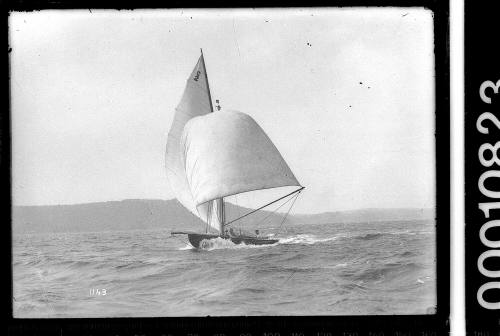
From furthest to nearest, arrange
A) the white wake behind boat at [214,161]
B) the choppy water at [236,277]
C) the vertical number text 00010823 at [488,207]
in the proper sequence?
the white wake behind boat at [214,161] < the choppy water at [236,277] < the vertical number text 00010823 at [488,207]

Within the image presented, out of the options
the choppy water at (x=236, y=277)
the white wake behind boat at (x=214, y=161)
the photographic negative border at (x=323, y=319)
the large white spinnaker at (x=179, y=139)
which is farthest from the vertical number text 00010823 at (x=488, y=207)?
the large white spinnaker at (x=179, y=139)

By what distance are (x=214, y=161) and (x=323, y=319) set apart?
55.1 inches

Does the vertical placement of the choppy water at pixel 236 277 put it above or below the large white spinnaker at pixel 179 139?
below

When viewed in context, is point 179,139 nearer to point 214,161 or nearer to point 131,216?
point 214,161

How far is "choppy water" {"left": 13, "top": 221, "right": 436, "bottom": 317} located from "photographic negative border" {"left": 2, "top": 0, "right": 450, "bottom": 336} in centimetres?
5

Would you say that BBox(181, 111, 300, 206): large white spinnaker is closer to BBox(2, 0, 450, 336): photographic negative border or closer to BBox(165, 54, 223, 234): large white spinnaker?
BBox(165, 54, 223, 234): large white spinnaker

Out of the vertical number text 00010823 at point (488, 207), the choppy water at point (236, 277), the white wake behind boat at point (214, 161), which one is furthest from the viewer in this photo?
the white wake behind boat at point (214, 161)

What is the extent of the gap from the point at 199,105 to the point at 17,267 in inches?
66.3

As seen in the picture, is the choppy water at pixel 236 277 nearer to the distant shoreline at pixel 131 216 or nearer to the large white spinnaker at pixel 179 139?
the distant shoreline at pixel 131 216

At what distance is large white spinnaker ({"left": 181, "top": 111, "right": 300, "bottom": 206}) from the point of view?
4.32m

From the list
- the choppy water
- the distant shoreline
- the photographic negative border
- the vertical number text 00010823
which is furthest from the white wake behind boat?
the vertical number text 00010823

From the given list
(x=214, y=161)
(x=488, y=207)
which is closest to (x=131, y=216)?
(x=214, y=161)

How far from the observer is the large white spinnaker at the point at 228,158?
432 cm

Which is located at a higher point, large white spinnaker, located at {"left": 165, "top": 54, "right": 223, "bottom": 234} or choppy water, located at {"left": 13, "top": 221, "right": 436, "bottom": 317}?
large white spinnaker, located at {"left": 165, "top": 54, "right": 223, "bottom": 234}
